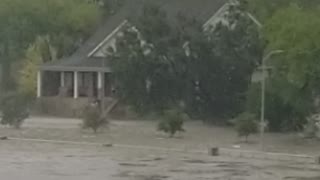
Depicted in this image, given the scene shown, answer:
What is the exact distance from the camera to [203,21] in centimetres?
6241

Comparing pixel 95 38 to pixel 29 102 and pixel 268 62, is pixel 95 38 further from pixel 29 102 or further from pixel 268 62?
pixel 268 62

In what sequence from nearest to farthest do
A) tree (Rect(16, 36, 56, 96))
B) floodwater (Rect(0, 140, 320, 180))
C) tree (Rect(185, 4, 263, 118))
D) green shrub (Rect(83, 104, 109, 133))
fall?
1. floodwater (Rect(0, 140, 320, 180))
2. green shrub (Rect(83, 104, 109, 133))
3. tree (Rect(185, 4, 263, 118))
4. tree (Rect(16, 36, 56, 96))

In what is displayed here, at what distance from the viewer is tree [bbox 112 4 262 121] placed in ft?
182

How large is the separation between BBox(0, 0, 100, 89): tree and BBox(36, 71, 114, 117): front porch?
4.41 m

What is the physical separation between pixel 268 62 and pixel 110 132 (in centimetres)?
907

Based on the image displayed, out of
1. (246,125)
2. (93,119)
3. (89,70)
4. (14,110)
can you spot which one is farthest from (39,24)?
(246,125)

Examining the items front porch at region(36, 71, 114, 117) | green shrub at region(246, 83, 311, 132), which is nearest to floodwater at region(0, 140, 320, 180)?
green shrub at region(246, 83, 311, 132)

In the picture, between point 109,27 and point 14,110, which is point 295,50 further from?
point 109,27

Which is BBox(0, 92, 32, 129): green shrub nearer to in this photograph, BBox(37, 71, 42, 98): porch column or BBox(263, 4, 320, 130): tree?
BBox(263, 4, 320, 130): tree

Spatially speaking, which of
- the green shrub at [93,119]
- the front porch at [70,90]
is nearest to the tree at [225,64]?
the green shrub at [93,119]

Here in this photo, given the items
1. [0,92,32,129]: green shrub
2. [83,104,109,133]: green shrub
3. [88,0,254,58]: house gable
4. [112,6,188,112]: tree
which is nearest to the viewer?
[83,104,109,133]: green shrub

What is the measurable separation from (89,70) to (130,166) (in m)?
34.2

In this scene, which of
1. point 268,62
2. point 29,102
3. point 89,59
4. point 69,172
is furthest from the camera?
point 89,59

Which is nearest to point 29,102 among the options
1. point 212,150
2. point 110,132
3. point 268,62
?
point 110,132
